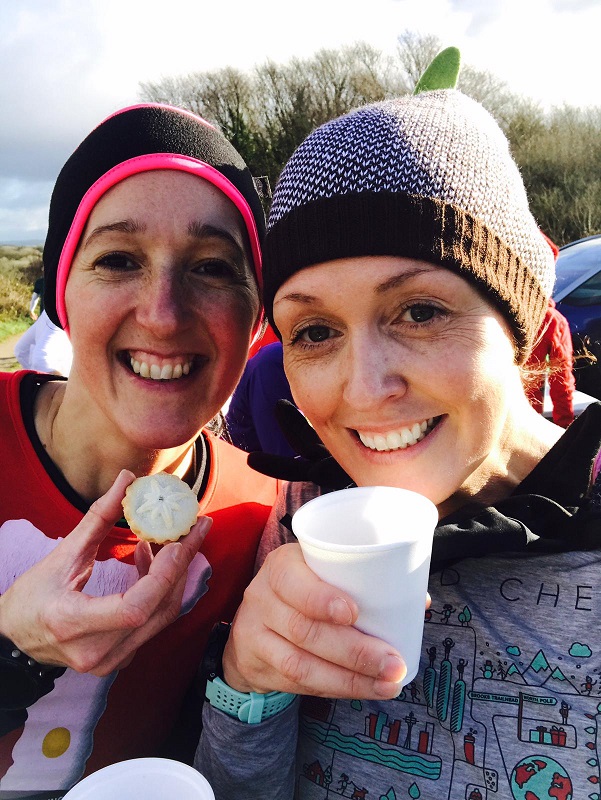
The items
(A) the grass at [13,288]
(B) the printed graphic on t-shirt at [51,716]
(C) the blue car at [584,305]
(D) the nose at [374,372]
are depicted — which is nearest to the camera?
(D) the nose at [374,372]

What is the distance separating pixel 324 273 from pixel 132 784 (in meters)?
1.20

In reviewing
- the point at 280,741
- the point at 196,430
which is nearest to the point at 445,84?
the point at 196,430

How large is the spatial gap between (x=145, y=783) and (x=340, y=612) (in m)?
0.53

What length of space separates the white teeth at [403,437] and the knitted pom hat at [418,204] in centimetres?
36

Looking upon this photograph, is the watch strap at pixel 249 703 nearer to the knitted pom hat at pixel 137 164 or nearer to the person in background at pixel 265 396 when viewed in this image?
the knitted pom hat at pixel 137 164

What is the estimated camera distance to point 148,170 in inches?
76.3

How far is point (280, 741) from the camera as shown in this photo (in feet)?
4.92

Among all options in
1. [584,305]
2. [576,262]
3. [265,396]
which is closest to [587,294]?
[584,305]

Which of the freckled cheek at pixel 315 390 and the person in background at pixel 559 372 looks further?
the person in background at pixel 559 372

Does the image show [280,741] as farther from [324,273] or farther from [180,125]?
[180,125]

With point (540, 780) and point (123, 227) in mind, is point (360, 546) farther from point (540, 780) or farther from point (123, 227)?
point (123, 227)

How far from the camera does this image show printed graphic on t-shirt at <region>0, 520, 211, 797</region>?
68.1 inches

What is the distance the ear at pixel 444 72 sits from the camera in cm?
197

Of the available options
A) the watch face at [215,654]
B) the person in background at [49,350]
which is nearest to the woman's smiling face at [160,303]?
the watch face at [215,654]
